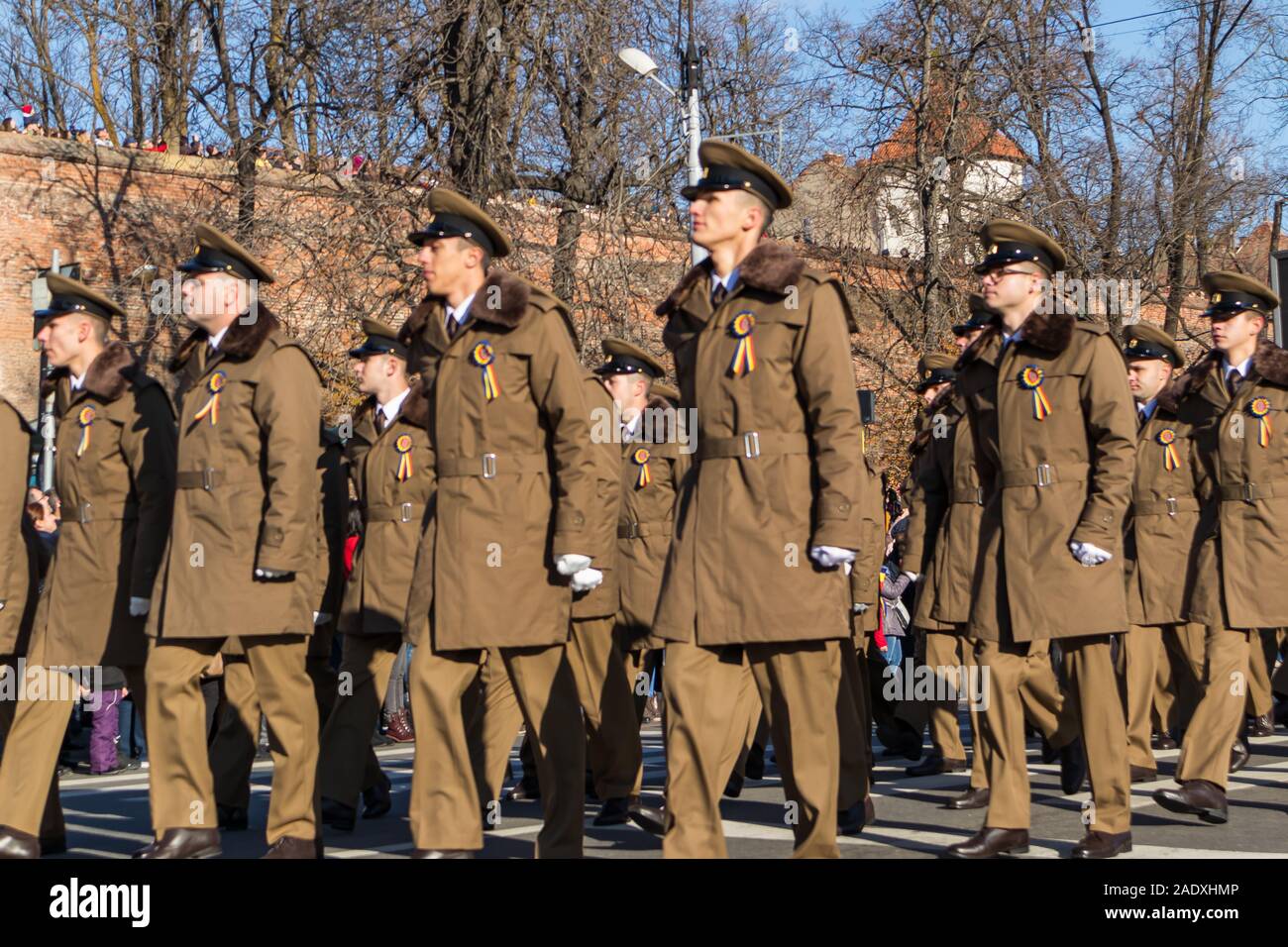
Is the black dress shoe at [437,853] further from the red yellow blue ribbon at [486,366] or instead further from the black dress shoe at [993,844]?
the black dress shoe at [993,844]

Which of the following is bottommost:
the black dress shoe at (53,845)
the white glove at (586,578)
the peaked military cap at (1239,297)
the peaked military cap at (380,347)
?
the black dress shoe at (53,845)

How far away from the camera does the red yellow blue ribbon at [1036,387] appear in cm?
750

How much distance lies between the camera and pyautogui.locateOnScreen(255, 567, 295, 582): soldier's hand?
706cm

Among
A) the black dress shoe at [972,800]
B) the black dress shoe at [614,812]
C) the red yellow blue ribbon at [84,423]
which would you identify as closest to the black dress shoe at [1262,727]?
the black dress shoe at [972,800]

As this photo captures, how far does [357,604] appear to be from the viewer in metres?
9.20

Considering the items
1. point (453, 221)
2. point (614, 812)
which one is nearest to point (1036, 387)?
point (453, 221)

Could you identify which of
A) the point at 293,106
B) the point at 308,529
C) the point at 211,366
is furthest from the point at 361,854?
the point at 293,106

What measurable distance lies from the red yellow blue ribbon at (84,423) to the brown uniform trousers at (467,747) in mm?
1979

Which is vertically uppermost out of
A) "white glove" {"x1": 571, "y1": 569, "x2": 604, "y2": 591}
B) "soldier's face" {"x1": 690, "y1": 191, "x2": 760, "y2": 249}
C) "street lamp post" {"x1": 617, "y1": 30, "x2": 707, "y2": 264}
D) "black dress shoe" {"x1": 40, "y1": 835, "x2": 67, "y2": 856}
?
"street lamp post" {"x1": 617, "y1": 30, "x2": 707, "y2": 264}

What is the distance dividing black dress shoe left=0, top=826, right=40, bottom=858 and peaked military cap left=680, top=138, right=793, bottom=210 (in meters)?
3.71

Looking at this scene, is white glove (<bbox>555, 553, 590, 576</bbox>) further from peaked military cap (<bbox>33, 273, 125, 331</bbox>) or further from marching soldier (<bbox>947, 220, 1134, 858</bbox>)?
peaked military cap (<bbox>33, 273, 125, 331</bbox>)

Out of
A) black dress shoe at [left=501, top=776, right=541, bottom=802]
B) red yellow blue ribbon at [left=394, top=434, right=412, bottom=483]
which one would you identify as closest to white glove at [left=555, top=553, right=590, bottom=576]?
red yellow blue ribbon at [left=394, top=434, right=412, bottom=483]

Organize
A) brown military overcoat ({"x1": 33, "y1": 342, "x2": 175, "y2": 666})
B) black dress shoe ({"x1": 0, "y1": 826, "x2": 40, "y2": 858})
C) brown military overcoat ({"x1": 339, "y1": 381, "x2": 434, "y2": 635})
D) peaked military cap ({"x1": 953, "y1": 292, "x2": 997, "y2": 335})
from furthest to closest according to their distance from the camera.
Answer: brown military overcoat ({"x1": 339, "y1": 381, "x2": 434, "y2": 635}), peaked military cap ({"x1": 953, "y1": 292, "x2": 997, "y2": 335}), brown military overcoat ({"x1": 33, "y1": 342, "x2": 175, "y2": 666}), black dress shoe ({"x1": 0, "y1": 826, "x2": 40, "y2": 858})

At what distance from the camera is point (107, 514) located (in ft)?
25.5
